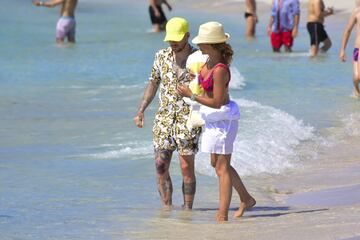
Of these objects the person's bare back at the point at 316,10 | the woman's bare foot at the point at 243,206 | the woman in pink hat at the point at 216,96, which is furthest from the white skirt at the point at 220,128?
the person's bare back at the point at 316,10

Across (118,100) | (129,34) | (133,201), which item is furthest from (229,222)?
(129,34)

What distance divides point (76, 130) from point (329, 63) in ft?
28.2

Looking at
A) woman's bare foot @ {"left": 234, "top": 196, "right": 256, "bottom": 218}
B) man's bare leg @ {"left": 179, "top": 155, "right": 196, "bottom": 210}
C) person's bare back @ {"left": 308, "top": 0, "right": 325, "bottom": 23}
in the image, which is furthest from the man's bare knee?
person's bare back @ {"left": 308, "top": 0, "right": 325, "bottom": 23}

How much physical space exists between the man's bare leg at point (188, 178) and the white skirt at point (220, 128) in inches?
22.6

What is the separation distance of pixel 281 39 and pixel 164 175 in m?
14.8

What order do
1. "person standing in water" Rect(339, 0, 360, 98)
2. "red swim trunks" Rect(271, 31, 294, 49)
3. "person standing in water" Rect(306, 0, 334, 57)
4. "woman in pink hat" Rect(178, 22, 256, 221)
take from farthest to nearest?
"red swim trunks" Rect(271, 31, 294, 49)
"person standing in water" Rect(306, 0, 334, 57)
"person standing in water" Rect(339, 0, 360, 98)
"woman in pink hat" Rect(178, 22, 256, 221)

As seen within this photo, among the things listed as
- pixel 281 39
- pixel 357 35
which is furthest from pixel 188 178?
pixel 281 39

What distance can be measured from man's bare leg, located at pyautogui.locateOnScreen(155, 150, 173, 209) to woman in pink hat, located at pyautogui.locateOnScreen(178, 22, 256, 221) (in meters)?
0.67

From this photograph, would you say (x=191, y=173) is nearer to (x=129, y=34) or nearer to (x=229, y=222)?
(x=229, y=222)

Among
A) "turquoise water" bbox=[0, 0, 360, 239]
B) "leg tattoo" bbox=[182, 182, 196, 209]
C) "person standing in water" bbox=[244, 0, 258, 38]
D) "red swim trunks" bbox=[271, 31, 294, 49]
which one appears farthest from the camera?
"person standing in water" bbox=[244, 0, 258, 38]

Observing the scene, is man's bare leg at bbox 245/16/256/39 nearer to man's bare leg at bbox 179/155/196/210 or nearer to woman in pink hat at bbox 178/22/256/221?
man's bare leg at bbox 179/155/196/210

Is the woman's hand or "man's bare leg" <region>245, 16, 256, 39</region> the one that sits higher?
the woman's hand

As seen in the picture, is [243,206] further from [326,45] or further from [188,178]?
[326,45]

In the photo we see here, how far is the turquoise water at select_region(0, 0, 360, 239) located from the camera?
842cm
